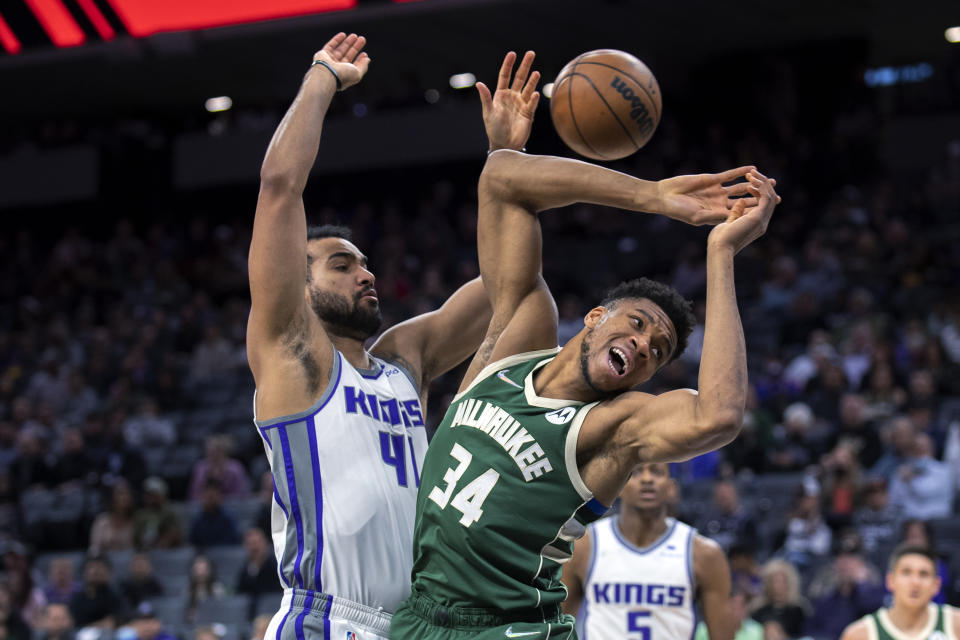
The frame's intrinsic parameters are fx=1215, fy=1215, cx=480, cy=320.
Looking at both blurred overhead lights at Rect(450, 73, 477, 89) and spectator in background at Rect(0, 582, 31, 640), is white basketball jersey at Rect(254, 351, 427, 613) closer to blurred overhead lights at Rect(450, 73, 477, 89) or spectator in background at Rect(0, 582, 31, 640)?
spectator in background at Rect(0, 582, 31, 640)

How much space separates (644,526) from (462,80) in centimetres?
1400

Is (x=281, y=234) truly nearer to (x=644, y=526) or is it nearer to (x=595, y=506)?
(x=595, y=506)

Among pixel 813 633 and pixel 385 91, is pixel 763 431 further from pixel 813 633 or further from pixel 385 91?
pixel 385 91

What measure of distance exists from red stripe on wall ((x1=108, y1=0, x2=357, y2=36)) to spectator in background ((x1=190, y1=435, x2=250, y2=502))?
4.55 m

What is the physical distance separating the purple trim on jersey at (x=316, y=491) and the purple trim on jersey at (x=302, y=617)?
0.11 ft

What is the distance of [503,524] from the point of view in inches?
131

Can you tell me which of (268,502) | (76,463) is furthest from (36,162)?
(268,502)

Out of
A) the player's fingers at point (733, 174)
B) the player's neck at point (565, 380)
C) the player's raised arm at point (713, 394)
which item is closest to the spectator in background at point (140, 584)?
the player's neck at point (565, 380)

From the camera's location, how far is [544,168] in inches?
147

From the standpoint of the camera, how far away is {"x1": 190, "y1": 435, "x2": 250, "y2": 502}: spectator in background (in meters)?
12.2

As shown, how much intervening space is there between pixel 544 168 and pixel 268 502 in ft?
27.3

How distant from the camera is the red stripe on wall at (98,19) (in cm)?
1333

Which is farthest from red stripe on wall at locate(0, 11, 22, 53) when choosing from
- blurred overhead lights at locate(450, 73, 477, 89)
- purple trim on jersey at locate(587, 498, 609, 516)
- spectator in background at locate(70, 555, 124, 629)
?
purple trim on jersey at locate(587, 498, 609, 516)

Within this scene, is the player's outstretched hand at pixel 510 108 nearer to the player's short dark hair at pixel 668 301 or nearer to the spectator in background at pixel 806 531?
the player's short dark hair at pixel 668 301
